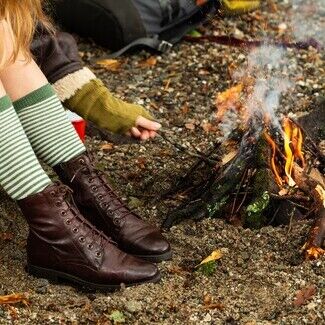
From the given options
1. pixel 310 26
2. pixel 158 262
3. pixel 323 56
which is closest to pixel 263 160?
pixel 158 262

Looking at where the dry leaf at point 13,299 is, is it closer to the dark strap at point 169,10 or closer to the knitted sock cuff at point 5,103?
the knitted sock cuff at point 5,103

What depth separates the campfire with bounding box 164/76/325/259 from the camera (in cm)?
361

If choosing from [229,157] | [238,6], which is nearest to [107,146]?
[229,157]

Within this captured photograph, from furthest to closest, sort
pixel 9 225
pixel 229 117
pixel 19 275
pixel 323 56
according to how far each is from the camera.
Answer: pixel 323 56 < pixel 229 117 < pixel 9 225 < pixel 19 275

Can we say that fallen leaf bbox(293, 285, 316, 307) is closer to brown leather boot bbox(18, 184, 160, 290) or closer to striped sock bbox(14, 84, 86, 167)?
brown leather boot bbox(18, 184, 160, 290)

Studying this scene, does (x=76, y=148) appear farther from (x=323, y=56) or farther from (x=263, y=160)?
(x=323, y=56)

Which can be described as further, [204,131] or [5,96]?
[204,131]

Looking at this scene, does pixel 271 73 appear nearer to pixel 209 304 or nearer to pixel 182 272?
pixel 182 272


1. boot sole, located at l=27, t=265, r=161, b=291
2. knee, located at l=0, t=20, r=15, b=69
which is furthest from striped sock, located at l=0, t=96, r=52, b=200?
boot sole, located at l=27, t=265, r=161, b=291

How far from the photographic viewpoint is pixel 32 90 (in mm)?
3443

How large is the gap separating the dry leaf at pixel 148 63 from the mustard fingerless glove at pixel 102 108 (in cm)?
158

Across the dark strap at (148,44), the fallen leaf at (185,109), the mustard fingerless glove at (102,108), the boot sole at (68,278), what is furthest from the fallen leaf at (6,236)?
the dark strap at (148,44)

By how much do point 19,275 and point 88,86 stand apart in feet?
2.84

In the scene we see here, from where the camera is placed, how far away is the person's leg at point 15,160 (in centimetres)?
312
